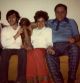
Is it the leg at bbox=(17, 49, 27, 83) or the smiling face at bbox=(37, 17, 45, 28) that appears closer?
the leg at bbox=(17, 49, 27, 83)

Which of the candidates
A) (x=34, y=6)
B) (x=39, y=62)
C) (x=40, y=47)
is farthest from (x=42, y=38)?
(x=34, y=6)

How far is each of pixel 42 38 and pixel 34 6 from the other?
97 cm

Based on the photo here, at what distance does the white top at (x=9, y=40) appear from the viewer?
4059 millimetres

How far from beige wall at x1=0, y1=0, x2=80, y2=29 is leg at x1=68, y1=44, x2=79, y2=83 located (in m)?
1.14

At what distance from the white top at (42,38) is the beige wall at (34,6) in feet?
2.32

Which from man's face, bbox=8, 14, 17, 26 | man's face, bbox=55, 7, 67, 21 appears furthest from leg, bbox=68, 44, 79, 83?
man's face, bbox=8, 14, 17, 26

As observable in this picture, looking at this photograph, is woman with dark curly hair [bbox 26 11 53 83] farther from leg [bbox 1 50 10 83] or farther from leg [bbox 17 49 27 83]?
leg [bbox 1 50 10 83]

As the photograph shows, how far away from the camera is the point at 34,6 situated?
4.82 meters

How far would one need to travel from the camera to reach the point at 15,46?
13.4 ft

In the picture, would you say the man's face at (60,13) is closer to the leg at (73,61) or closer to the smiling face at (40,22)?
the smiling face at (40,22)

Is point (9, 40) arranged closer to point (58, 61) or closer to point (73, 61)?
point (58, 61)

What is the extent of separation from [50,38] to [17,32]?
0.53m

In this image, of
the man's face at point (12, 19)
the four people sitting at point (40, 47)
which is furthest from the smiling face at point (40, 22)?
the man's face at point (12, 19)

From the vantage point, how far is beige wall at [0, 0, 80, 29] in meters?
4.78
